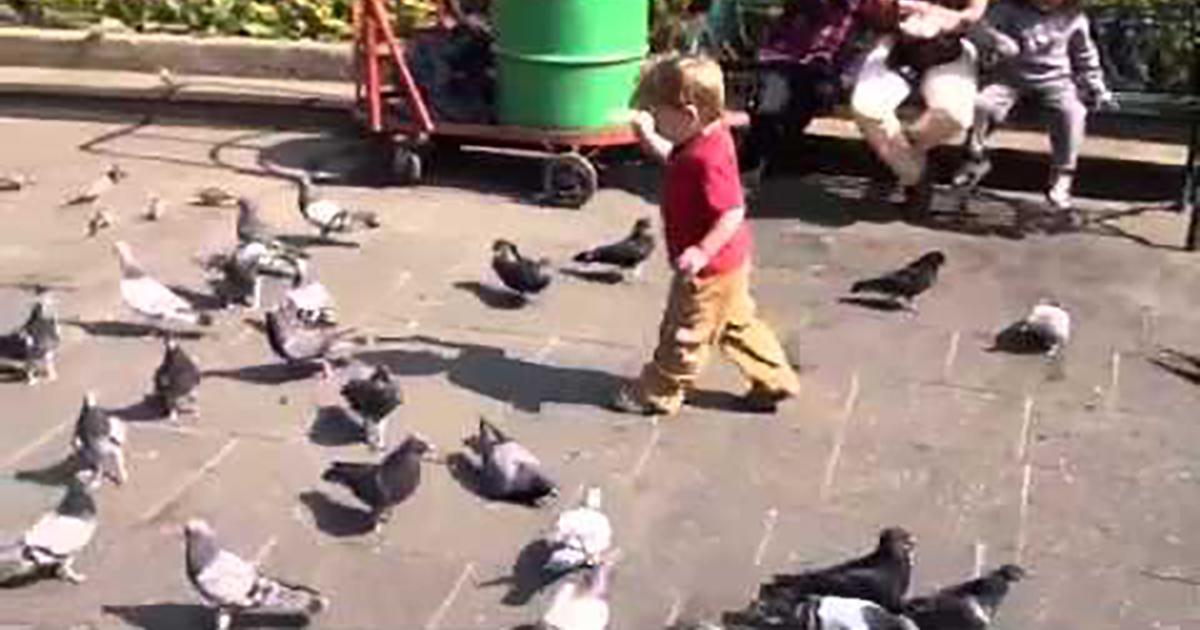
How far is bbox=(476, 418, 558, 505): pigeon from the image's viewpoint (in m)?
5.36

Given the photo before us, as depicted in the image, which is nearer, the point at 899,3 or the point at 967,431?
the point at 967,431

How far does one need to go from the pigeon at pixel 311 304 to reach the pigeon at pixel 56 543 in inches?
64.7

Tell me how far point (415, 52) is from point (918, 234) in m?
2.48

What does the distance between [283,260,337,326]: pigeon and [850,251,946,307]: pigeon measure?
197cm

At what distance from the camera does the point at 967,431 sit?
6.01 metres

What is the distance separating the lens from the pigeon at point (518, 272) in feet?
22.7

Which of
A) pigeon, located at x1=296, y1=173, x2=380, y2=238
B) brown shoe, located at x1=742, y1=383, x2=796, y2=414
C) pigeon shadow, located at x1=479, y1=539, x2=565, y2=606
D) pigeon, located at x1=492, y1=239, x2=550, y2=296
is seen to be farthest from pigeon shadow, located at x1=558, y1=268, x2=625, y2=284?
pigeon shadow, located at x1=479, y1=539, x2=565, y2=606

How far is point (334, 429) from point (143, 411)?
0.64m

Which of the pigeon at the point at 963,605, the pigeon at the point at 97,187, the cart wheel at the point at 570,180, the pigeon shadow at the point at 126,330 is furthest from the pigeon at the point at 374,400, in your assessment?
the pigeon at the point at 97,187

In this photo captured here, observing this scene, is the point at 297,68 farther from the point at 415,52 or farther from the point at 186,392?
the point at 186,392

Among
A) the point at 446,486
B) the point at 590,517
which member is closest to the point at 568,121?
the point at 446,486

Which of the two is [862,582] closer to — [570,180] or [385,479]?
[385,479]

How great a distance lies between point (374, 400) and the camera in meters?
5.70

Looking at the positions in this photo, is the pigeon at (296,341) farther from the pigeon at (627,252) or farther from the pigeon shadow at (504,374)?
the pigeon at (627,252)
